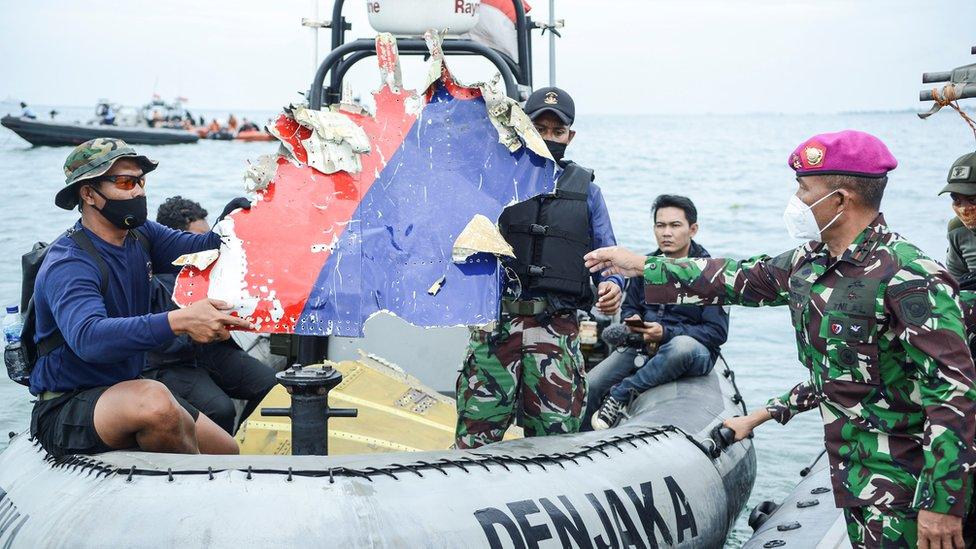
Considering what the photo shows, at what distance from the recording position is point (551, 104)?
13.9 feet

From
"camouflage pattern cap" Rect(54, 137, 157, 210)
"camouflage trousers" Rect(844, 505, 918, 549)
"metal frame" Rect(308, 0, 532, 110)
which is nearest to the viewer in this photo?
"camouflage trousers" Rect(844, 505, 918, 549)

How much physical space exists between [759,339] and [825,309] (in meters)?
10.1

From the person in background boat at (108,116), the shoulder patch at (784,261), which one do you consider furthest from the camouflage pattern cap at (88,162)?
the person in background boat at (108,116)

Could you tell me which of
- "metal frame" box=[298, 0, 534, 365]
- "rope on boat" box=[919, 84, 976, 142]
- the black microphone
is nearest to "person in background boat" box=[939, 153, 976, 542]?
"rope on boat" box=[919, 84, 976, 142]

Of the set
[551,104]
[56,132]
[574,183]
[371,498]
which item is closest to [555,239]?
[574,183]

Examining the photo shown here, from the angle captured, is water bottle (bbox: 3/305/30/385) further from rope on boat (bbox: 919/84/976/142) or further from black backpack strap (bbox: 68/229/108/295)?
rope on boat (bbox: 919/84/976/142)

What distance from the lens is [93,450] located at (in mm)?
3713

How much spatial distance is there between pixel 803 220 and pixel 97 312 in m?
2.23

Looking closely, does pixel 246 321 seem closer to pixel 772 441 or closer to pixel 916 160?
pixel 772 441

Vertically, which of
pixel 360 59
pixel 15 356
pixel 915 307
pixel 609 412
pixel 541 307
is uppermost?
pixel 360 59

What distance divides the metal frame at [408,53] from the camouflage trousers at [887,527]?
9.31 ft

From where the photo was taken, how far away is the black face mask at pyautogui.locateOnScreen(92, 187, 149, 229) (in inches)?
147

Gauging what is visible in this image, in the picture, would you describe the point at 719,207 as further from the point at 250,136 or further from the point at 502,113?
the point at 250,136

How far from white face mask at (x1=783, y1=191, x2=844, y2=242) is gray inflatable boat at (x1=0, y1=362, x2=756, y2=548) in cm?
122
